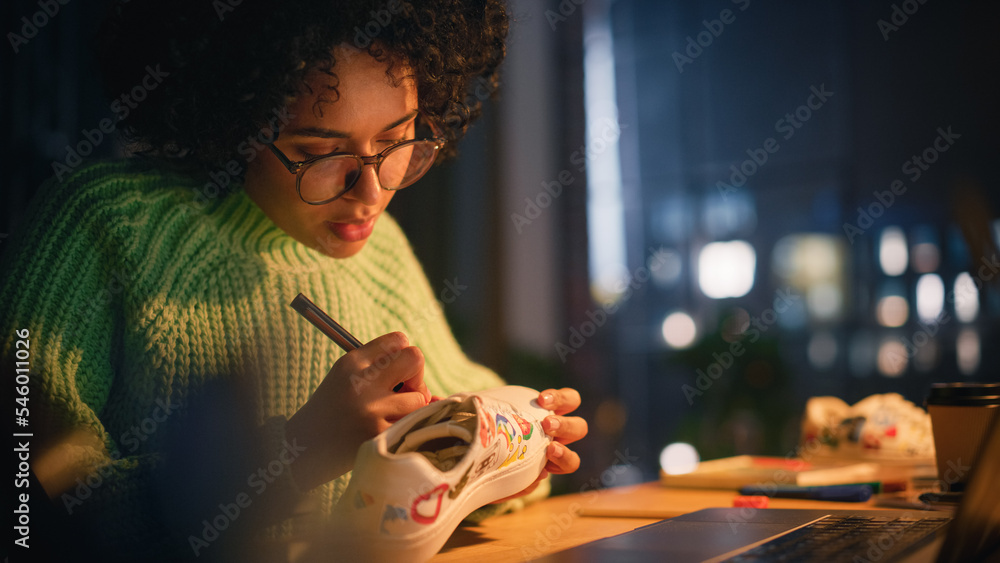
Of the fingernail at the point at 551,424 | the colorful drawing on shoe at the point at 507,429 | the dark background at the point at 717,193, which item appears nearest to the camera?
the colorful drawing on shoe at the point at 507,429

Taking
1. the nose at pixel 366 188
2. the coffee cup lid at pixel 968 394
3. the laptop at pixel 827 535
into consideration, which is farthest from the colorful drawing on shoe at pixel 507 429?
the coffee cup lid at pixel 968 394

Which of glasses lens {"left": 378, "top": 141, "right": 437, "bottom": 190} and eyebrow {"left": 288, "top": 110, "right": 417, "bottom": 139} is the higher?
eyebrow {"left": 288, "top": 110, "right": 417, "bottom": 139}

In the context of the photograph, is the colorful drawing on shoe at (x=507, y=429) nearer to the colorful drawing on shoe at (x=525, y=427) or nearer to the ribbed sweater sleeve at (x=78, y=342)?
the colorful drawing on shoe at (x=525, y=427)

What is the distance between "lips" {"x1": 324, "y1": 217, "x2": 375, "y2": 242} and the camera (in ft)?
3.03

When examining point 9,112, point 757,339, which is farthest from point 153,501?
point 757,339

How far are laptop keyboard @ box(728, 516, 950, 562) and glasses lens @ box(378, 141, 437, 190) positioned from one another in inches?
21.8

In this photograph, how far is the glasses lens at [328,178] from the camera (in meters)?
0.86

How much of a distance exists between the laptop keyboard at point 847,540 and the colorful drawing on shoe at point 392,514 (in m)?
0.25

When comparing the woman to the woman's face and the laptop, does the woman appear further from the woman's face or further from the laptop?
the laptop

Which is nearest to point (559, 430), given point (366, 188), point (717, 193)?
point (366, 188)

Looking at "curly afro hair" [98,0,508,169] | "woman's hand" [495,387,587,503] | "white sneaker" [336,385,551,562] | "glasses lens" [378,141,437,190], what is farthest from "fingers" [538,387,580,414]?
"curly afro hair" [98,0,508,169]

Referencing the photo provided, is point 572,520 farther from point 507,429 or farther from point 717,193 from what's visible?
point 717,193

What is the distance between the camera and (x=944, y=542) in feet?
1.88

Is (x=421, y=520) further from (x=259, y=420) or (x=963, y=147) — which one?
(x=963, y=147)
